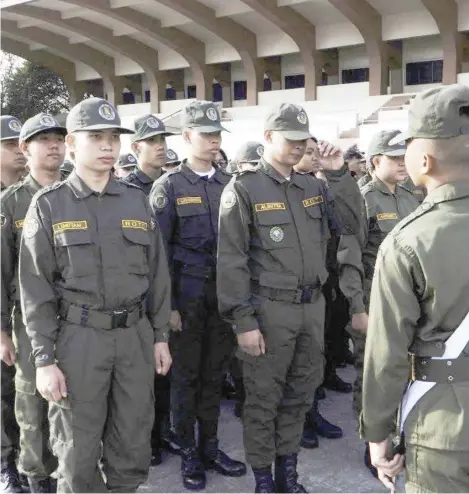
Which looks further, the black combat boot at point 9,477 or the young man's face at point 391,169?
the young man's face at point 391,169

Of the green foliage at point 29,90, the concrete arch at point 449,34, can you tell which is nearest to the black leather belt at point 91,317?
the concrete arch at point 449,34

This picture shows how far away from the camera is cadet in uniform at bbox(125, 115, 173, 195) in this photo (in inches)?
175

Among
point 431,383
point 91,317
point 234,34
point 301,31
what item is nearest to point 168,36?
point 234,34

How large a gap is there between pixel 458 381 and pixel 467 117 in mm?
850

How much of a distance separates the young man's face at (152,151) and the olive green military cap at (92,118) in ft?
5.21

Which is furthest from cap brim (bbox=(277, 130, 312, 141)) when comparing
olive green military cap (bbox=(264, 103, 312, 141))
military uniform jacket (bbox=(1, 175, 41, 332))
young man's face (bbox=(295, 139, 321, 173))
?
military uniform jacket (bbox=(1, 175, 41, 332))

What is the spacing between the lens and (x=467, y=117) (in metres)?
1.95

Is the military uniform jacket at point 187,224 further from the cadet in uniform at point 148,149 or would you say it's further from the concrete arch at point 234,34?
the concrete arch at point 234,34

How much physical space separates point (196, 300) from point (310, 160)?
50.5 inches

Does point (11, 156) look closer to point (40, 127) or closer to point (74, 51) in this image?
point (40, 127)

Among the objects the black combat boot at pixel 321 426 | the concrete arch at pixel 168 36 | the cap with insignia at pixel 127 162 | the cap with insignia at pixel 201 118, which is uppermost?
the concrete arch at pixel 168 36

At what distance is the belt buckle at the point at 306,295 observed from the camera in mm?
3307

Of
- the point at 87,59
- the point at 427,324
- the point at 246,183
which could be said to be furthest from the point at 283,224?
the point at 87,59

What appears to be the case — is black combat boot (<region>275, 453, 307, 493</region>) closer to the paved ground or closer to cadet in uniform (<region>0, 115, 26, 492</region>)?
the paved ground
